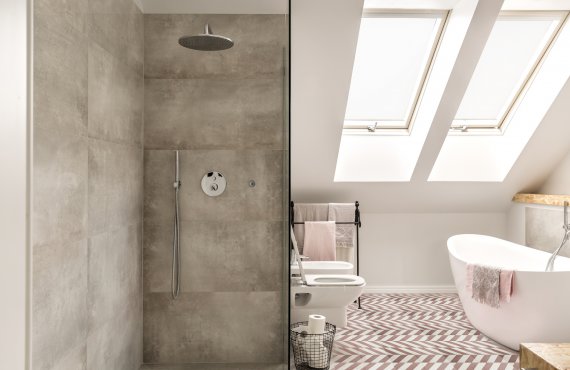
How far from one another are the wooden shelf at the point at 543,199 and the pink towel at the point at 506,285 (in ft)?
4.72

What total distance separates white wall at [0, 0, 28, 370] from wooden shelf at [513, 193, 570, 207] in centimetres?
444

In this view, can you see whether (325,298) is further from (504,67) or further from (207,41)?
(504,67)

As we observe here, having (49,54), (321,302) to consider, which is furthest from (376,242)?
(49,54)

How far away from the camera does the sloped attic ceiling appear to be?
130 inches

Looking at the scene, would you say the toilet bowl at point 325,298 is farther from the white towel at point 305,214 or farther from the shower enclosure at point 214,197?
the white towel at point 305,214

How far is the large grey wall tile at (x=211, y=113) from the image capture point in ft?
9.71

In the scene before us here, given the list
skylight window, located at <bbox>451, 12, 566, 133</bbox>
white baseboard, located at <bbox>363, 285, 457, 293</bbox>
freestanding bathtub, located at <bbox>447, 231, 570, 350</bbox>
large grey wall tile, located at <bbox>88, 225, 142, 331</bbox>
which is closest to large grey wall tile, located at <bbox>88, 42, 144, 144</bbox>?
large grey wall tile, located at <bbox>88, 225, 142, 331</bbox>

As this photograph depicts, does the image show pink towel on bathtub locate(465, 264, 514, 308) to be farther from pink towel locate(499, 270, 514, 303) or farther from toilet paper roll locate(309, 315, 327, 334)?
toilet paper roll locate(309, 315, 327, 334)

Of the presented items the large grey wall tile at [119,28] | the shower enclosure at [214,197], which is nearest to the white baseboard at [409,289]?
the shower enclosure at [214,197]

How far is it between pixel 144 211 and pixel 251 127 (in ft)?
2.88

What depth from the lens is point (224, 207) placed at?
118 inches

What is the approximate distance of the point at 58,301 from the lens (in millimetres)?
1781

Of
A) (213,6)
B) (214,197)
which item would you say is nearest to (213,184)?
(214,197)

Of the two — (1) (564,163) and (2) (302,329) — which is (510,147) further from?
(2) (302,329)
